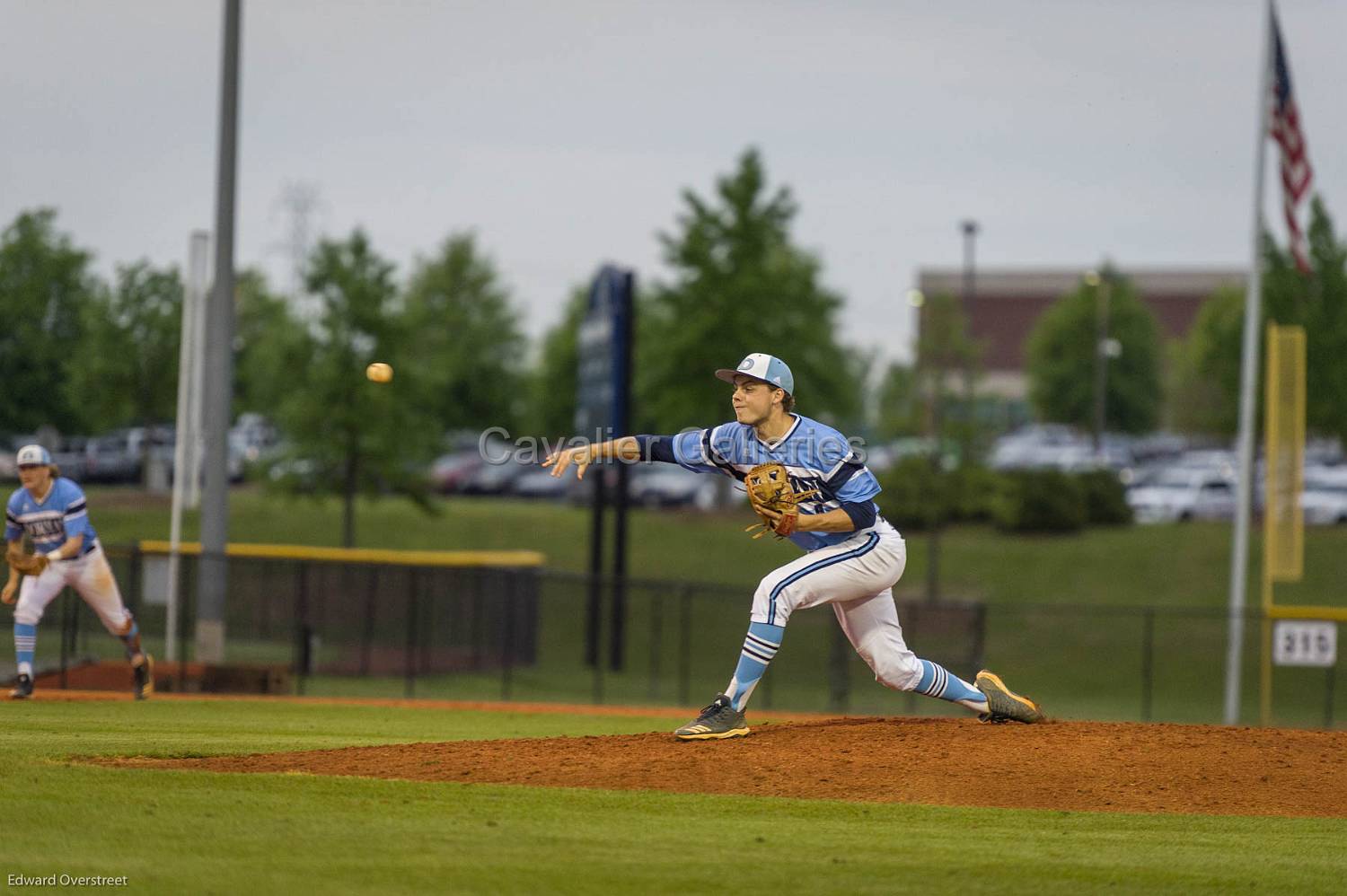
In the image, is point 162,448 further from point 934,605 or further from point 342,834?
point 342,834

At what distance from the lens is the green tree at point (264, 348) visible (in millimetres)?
33844

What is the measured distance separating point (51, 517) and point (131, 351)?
67.7 feet

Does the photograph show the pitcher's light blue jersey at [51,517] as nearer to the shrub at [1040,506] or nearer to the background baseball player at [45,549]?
the background baseball player at [45,549]

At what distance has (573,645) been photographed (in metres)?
30.7

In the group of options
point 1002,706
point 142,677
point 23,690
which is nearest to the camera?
point 1002,706

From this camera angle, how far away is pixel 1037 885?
18.9 feet

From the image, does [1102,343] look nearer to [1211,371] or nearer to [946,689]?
[1211,371]

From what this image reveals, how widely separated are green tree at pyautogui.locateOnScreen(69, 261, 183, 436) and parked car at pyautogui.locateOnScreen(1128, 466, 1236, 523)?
26.4m

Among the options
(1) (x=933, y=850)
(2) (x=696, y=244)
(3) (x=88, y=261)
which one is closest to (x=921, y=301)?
(2) (x=696, y=244)

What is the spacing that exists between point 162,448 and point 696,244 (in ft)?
46.9

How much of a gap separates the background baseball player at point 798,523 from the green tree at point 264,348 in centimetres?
1609

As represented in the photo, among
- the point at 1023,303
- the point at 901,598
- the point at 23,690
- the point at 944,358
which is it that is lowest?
the point at 901,598

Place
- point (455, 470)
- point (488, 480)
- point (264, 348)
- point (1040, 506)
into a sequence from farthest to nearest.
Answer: point (455, 470)
point (488, 480)
point (1040, 506)
point (264, 348)

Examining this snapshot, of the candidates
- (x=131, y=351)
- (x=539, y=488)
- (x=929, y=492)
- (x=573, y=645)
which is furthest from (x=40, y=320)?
(x=539, y=488)
